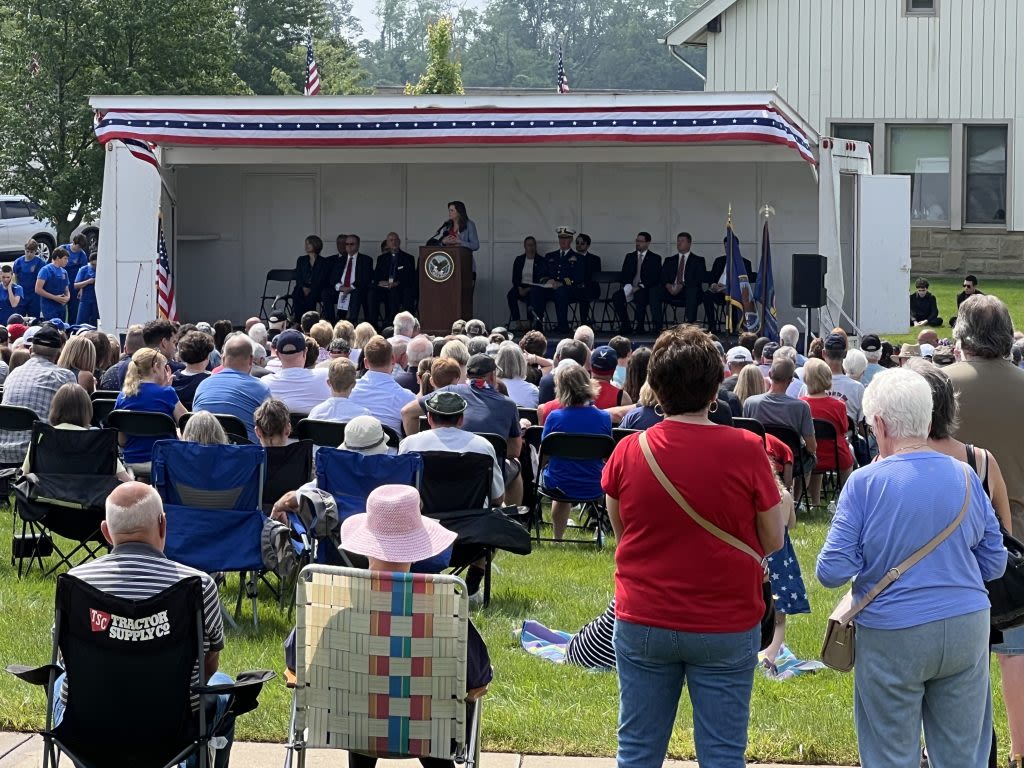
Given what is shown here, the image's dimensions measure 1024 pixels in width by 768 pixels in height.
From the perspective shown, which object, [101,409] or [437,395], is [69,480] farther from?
[101,409]

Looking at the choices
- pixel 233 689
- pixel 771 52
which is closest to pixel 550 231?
pixel 771 52

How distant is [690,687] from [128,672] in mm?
1448

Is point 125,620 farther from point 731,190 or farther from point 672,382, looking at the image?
point 731,190

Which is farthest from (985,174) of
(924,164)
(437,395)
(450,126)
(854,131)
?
(437,395)

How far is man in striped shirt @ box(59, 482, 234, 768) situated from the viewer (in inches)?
160

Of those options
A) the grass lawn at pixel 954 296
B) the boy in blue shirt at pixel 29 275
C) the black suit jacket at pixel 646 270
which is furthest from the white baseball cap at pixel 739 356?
the boy in blue shirt at pixel 29 275

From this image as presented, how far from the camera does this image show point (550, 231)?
1980 cm

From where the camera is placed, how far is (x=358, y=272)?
18.6m

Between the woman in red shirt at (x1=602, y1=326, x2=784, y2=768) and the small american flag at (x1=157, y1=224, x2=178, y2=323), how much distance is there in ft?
42.1

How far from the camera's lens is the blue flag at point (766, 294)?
17.8 m

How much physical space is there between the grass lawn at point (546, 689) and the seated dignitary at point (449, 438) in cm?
68

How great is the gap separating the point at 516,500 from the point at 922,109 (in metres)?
18.5

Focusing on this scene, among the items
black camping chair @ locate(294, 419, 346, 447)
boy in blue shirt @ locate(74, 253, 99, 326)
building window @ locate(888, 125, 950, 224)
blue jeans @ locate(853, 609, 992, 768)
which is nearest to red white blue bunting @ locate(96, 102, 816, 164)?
boy in blue shirt @ locate(74, 253, 99, 326)

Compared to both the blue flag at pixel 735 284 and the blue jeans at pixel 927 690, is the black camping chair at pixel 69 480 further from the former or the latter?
the blue flag at pixel 735 284
